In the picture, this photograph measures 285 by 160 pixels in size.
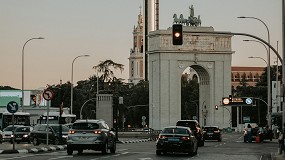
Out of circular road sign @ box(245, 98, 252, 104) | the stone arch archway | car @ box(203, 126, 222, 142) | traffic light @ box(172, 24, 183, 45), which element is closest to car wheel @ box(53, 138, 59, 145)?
traffic light @ box(172, 24, 183, 45)

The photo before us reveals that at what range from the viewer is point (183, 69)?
420 ft

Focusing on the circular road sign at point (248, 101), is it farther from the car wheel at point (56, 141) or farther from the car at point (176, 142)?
the car at point (176, 142)

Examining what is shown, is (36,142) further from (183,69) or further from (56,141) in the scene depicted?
(183,69)

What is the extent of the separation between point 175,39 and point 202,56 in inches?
3543

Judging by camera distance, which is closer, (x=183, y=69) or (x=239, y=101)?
(x=239, y=101)

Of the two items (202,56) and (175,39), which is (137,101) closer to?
(202,56)

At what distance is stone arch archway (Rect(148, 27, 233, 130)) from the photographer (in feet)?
415

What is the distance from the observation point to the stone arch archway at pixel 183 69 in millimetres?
126500

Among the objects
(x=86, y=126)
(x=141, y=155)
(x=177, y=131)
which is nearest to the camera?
(x=86, y=126)

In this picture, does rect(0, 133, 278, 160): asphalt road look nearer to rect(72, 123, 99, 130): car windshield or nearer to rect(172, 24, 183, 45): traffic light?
rect(72, 123, 99, 130): car windshield

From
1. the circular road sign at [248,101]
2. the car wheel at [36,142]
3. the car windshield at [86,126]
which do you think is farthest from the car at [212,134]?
the circular road sign at [248,101]

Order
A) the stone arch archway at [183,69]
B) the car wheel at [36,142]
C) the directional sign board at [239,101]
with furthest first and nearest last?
the stone arch archway at [183,69] < the directional sign board at [239,101] < the car wheel at [36,142]

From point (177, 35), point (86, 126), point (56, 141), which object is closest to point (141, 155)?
point (86, 126)

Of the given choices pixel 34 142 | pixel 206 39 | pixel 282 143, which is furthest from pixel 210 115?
pixel 282 143
